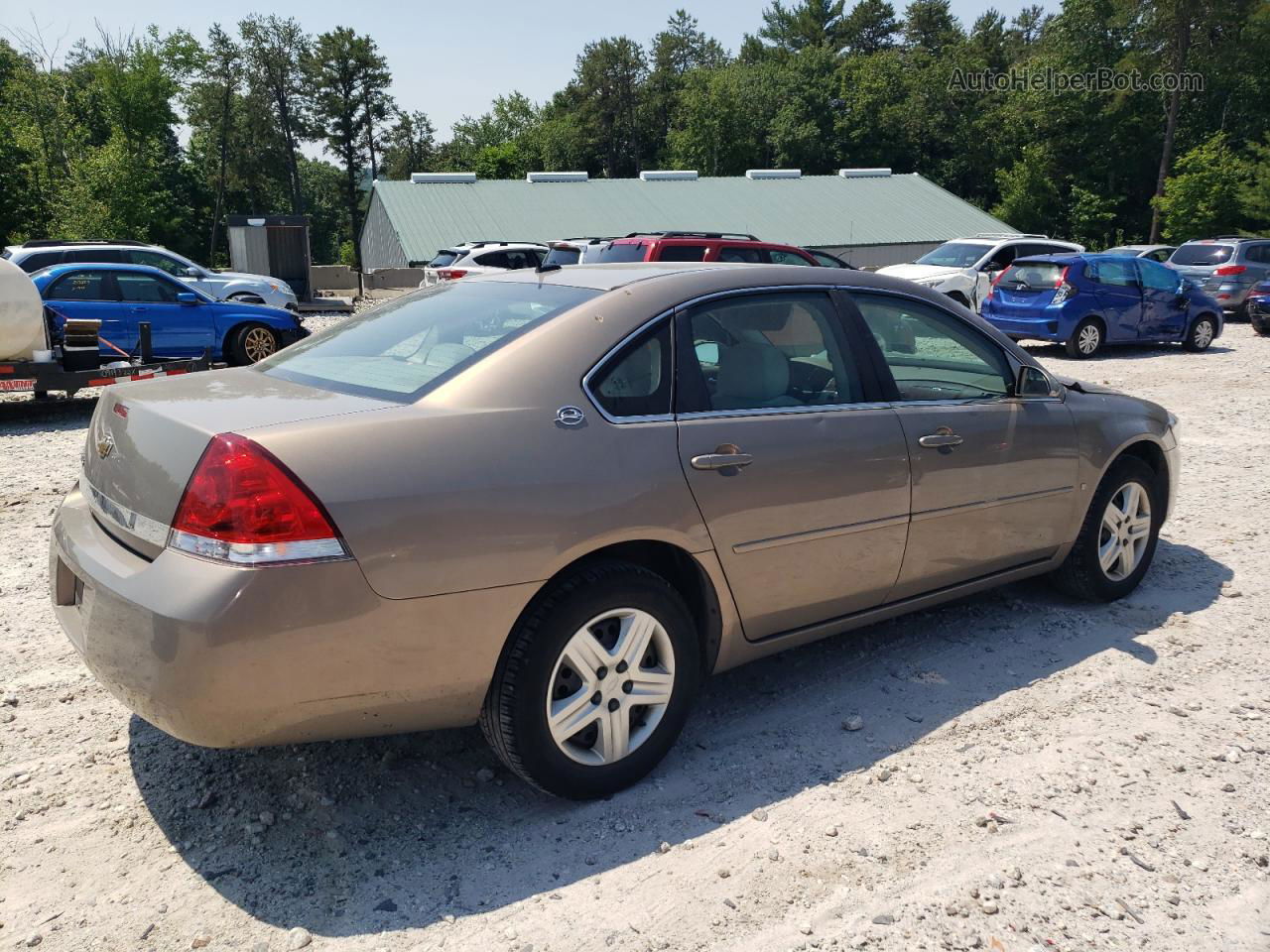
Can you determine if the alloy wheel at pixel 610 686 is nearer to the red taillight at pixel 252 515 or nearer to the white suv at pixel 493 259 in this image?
the red taillight at pixel 252 515

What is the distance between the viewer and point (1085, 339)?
49.3 feet

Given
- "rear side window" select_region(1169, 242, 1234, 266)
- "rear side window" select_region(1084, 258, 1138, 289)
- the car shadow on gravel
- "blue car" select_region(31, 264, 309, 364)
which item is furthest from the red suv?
"rear side window" select_region(1169, 242, 1234, 266)

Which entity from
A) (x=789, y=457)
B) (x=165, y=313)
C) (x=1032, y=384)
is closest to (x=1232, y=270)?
(x=1032, y=384)

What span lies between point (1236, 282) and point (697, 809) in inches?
908

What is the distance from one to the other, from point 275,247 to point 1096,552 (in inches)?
1065

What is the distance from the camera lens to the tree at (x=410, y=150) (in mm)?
78500

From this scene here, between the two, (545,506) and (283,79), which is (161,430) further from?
(283,79)

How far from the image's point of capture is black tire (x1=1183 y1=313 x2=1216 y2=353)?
16083mm

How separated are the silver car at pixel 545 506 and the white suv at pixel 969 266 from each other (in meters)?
14.0

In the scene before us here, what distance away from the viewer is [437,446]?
276 centimetres

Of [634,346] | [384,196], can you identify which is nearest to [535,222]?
[384,196]

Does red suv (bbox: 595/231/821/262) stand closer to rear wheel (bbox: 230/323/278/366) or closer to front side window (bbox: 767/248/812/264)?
front side window (bbox: 767/248/812/264)

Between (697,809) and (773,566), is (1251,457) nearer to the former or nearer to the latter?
(773,566)

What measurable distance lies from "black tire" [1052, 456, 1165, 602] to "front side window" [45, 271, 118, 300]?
1209 cm
